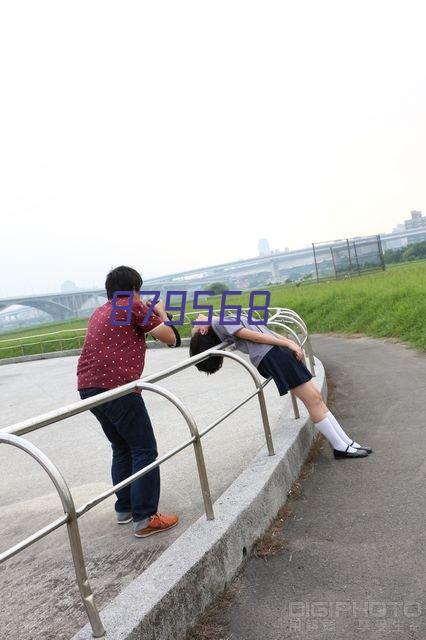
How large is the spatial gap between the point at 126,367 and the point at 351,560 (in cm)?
150

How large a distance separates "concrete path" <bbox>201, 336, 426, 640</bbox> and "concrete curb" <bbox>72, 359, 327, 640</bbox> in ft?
0.40

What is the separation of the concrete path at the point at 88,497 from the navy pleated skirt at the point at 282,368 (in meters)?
0.78

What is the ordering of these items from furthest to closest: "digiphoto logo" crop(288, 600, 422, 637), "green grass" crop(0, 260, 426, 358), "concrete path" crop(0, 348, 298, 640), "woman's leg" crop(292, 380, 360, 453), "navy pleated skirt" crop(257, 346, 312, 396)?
"green grass" crop(0, 260, 426, 358), "woman's leg" crop(292, 380, 360, 453), "navy pleated skirt" crop(257, 346, 312, 396), "concrete path" crop(0, 348, 298, 640), "digiphoto logo" crop(288, 600, 422, 637)

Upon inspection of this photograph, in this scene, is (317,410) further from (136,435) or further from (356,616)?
(356,616)

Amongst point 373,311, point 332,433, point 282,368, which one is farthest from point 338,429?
point 373,311

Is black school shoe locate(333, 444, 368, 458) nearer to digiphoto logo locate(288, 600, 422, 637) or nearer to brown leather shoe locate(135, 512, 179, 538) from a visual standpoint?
brown leather shoe locate(135, 512, 179, 538)

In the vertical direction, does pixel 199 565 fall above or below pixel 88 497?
above

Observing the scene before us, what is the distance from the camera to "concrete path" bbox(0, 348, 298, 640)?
9.60ft

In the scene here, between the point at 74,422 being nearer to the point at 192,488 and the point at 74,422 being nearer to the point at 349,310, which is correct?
the point at 192,488

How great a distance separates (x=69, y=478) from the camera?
509cm

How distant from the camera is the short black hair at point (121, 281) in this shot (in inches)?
130

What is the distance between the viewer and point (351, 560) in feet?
9.57
